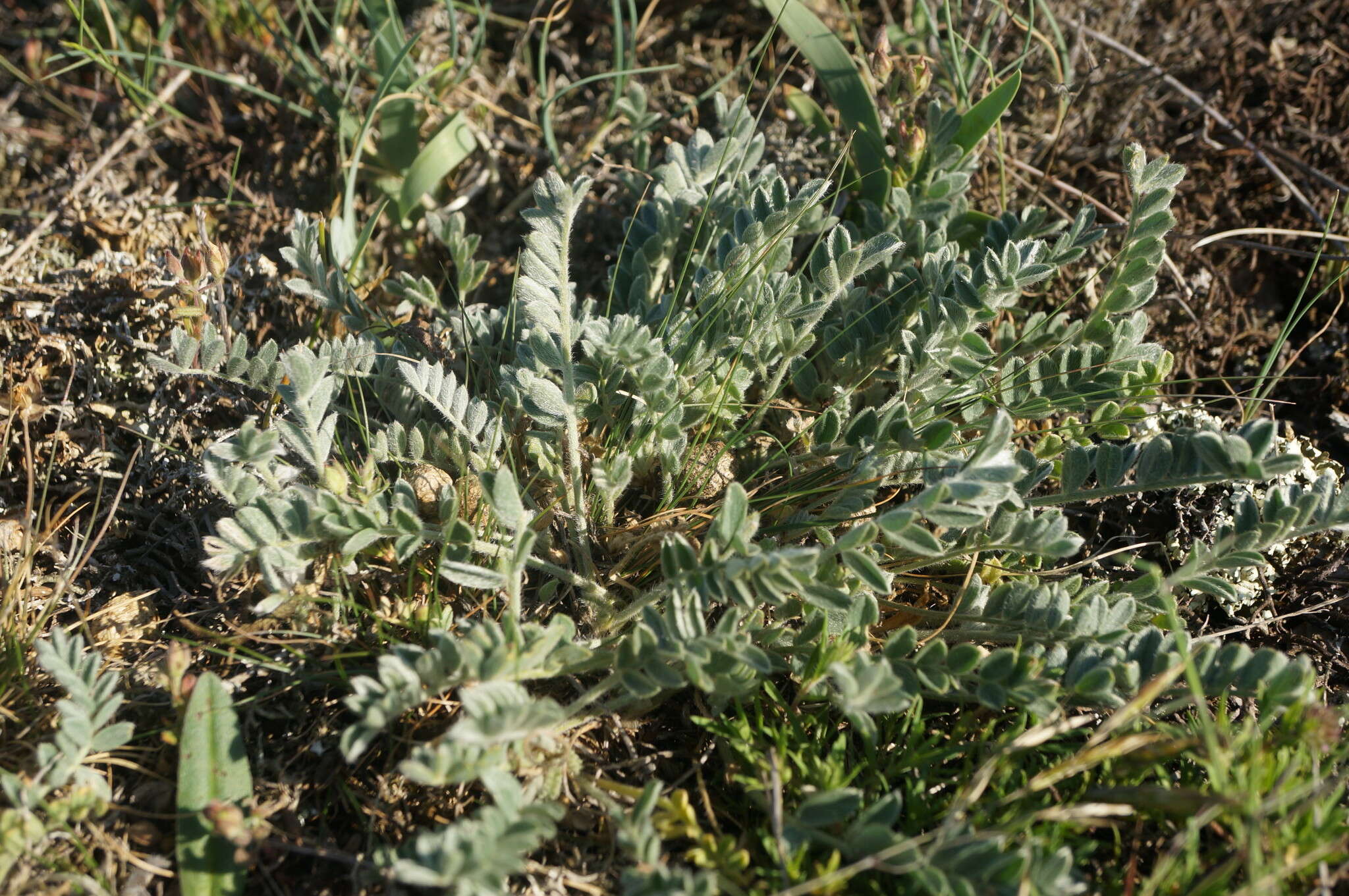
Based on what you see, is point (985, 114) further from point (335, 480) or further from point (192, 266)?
point (192, 266)

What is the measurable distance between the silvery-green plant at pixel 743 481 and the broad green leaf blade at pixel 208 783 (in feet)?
0.66

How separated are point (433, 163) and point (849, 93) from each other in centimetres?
114

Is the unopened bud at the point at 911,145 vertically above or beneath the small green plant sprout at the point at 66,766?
above

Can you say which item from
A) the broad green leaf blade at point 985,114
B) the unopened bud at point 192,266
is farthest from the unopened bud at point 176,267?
the broad green leaf blade at point 985,114

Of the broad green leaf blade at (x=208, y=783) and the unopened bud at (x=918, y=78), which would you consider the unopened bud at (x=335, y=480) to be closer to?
the broad green leaf blade at (x=208, y=783)

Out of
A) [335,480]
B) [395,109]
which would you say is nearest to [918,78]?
[395,109]

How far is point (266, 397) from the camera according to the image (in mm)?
2459

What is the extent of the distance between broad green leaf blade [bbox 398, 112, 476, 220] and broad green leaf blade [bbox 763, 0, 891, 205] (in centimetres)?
93

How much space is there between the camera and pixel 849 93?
8.75 ft

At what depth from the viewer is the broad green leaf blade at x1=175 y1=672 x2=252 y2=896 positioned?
164 cm

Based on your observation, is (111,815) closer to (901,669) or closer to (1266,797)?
(901,669)

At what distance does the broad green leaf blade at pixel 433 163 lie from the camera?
2.72 meters

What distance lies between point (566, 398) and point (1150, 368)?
1395 millimetres

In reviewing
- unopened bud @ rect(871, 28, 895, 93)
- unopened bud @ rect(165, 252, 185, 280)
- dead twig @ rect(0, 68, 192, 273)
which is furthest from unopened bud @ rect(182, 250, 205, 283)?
unopened bud @ rect(871, 28, 895, 93)
